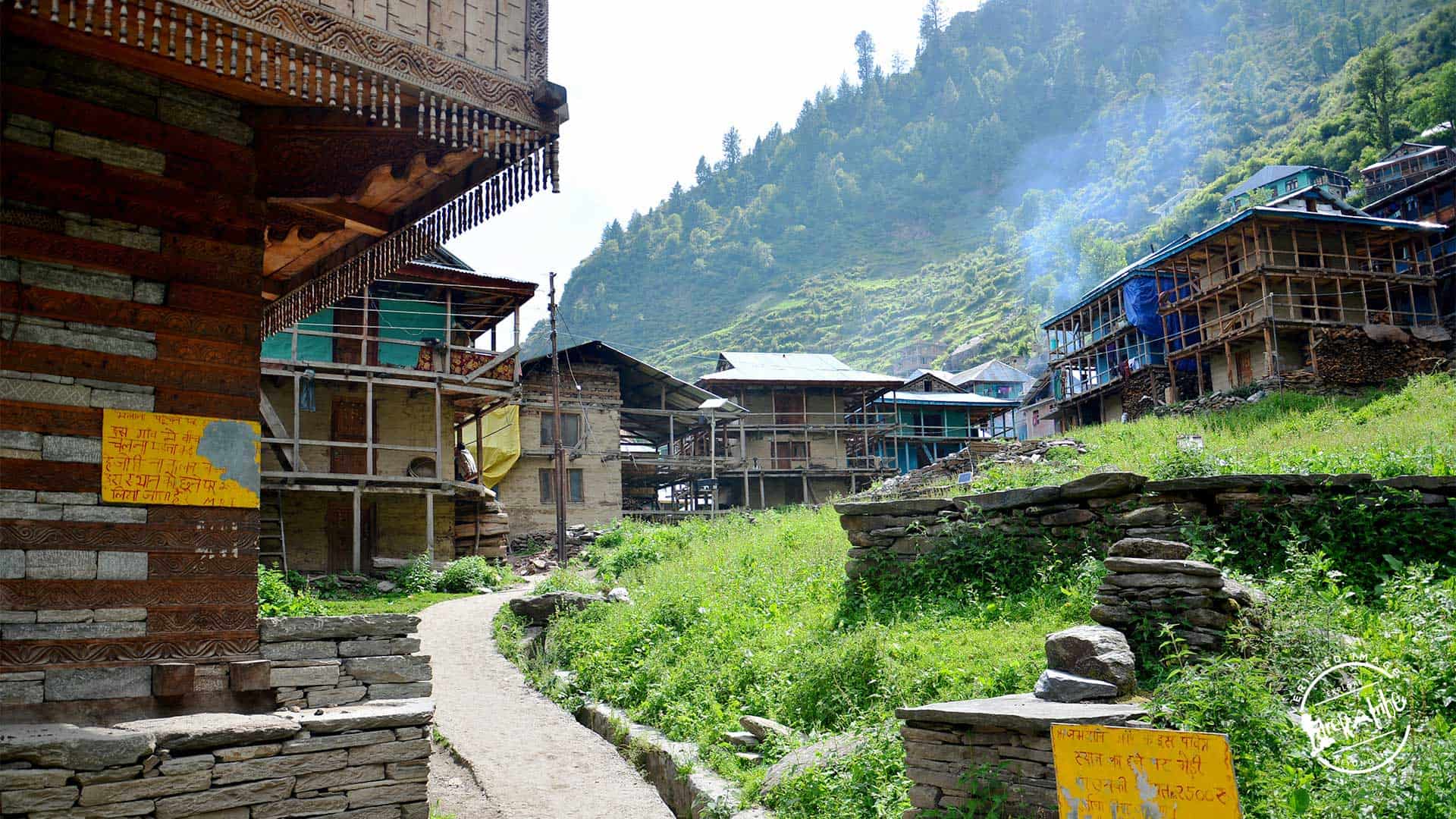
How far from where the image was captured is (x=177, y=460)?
6.02m

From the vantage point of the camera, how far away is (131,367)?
19.5 feet

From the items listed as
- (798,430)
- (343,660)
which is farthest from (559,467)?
(343,660)

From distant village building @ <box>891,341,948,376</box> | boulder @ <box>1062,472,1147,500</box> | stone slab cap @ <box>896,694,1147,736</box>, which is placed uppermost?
distant village building @ <box>891,341,948,376</box>

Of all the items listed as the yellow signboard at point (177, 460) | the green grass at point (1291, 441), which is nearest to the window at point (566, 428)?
the green grass at point (1291, 441)

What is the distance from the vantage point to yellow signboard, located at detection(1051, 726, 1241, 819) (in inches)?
155

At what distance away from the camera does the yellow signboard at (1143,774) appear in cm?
393

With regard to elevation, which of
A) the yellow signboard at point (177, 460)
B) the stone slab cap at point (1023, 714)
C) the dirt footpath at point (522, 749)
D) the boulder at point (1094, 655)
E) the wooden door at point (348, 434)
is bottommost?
the dirt footpath at point (522, 749)

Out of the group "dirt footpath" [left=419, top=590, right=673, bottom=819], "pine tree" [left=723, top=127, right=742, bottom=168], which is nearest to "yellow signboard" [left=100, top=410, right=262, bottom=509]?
"dirt footpath" [left=419, top=590, right=673, bottom=819]

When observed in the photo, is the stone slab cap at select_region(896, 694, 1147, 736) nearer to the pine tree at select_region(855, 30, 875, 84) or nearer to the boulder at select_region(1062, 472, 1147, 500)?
the boulder at select_region(1062, 472, 1147, 500)

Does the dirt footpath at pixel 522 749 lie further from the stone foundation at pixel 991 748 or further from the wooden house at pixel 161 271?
the wooden house at pixel 161 271

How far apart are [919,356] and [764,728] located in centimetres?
8032

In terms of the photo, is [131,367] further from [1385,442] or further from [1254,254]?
[1254,254]

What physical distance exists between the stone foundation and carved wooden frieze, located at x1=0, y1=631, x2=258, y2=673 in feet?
14.4

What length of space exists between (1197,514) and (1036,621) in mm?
1978
